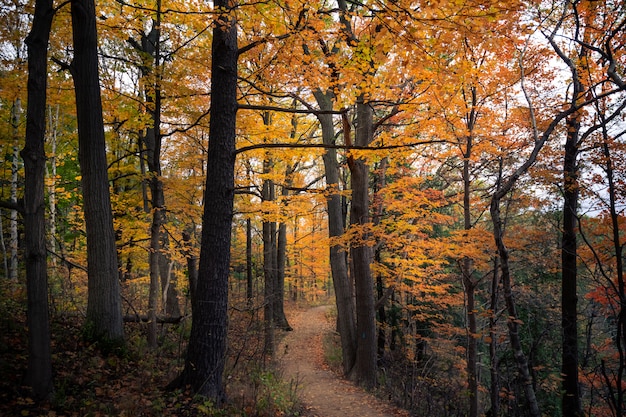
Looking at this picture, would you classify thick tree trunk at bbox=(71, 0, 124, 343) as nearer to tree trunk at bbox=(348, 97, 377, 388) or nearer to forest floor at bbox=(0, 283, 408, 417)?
forest floor at bbox=(0, 283, 408, 417)

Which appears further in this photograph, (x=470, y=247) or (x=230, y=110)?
(x=470, y=247)

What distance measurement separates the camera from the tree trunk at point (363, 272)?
30.3 ft

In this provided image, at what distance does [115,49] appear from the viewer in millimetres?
10016

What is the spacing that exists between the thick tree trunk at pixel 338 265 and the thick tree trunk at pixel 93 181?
18.7 ft

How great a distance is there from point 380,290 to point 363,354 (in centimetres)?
680

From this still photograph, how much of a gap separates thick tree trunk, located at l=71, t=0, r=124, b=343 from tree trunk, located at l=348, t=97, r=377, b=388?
5.66 meters

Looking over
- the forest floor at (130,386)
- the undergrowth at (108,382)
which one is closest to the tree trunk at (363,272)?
the forest floor at (130,386)

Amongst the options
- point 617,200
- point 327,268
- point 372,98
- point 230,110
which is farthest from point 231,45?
point 327,268

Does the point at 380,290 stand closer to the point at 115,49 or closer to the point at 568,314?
the point at 568,314

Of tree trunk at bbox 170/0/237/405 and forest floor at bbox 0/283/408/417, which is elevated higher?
tree trunk at bbox 170/0/237/405

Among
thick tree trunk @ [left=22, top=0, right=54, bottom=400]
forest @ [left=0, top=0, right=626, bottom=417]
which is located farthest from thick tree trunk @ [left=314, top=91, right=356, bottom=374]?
thick tree trunk @ [left=22, top=0, right=54, bottom=400]

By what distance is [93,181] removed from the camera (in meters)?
5.66

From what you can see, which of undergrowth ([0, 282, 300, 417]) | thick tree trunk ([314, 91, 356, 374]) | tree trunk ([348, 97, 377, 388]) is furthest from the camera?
thick tree trunk ([314, 91, 356, 374])

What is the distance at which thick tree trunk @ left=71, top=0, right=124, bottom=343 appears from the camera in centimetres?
555
